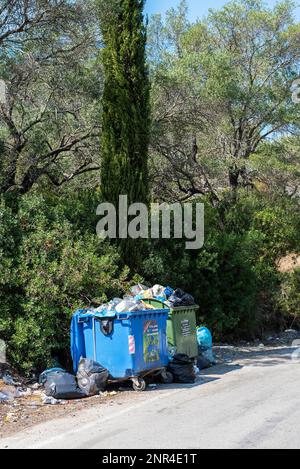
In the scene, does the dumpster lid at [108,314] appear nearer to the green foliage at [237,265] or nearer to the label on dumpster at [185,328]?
the label on dumpster at [185,328]

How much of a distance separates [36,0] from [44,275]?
5609 mm

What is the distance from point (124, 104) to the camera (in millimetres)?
13320

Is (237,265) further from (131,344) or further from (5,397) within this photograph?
(5,397)

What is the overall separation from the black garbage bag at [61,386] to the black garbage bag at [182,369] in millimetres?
1760

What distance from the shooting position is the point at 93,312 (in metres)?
9.66

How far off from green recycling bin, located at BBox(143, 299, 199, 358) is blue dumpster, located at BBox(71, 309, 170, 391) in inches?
28.4

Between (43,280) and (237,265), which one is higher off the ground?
(237,265)

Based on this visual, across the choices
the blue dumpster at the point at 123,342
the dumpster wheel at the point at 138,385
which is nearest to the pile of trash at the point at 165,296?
the blue dumpster at the point at 123,342

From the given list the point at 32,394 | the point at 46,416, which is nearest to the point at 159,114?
the point at 32,394

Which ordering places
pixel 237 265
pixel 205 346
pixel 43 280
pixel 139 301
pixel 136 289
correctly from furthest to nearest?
pixel 237 265 → pixel 205 346 → pixel 136 289 → pixel 43 280 → pixel 139 301

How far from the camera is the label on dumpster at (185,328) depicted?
1086 cm

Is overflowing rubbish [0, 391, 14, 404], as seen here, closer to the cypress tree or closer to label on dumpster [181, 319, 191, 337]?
label on dumpster [181, 319, 191, 337]

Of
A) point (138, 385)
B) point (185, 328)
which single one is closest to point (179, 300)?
point (185, 328)

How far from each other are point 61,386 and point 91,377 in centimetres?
49
